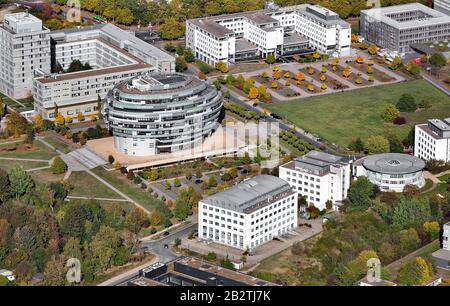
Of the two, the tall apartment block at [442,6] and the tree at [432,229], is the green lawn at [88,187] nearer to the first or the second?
the tree at [432,229]

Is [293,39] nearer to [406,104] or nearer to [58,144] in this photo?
[406,104]

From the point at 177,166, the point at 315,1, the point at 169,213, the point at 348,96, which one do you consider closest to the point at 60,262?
the point at 169,213

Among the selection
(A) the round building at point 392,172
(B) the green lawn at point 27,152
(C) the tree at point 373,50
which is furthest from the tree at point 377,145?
(C) the tree at point 373,50

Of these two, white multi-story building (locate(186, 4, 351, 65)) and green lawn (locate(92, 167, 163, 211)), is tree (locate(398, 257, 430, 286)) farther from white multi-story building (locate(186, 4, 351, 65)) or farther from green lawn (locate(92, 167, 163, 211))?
white multi-story building (locate(186, 4, 351, 65))

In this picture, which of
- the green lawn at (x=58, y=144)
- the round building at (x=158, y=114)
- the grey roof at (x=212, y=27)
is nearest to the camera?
the round building at (x=158, y=114)

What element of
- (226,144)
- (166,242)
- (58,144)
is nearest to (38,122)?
(58,144)

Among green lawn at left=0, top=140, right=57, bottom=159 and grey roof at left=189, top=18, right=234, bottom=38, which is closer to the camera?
green lawn at left=0, top=140, right=57, bottom=159

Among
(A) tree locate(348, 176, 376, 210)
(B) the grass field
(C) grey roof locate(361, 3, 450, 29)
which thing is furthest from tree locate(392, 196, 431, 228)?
(C) grey roof locate(361, 3, 450, 29)
